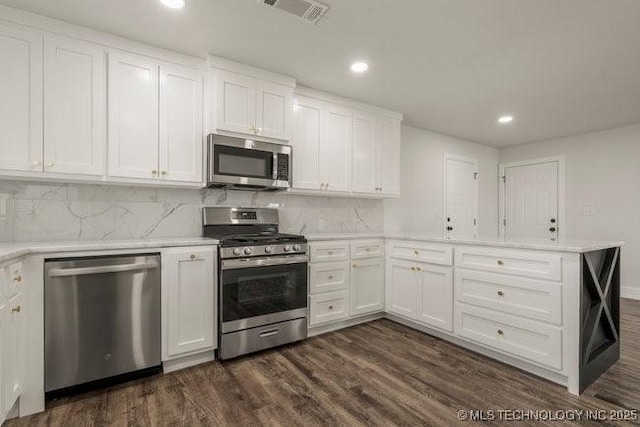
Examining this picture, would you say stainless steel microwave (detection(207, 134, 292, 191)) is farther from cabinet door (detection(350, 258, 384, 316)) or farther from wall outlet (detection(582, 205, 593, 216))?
wall outlet (detection(582, 205, 593, 216))

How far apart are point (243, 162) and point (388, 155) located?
1895 mm

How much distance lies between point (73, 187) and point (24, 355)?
122 cm

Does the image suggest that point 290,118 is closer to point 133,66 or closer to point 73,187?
point 133,66

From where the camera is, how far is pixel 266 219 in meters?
3.24

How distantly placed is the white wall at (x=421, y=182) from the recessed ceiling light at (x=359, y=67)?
74.7 inches


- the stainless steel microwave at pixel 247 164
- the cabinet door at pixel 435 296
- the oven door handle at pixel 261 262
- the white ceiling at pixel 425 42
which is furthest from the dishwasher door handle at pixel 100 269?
the cabinet door at pixel 435 296

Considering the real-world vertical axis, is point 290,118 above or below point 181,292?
above

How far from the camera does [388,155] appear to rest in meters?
3.91

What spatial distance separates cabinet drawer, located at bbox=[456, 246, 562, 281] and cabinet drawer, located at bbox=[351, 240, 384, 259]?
89 centimetres

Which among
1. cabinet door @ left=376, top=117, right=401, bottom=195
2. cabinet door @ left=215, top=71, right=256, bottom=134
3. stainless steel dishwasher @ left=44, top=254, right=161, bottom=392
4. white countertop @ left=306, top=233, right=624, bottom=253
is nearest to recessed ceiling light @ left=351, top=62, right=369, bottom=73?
cabinet door @ left=215, top=71, right=256, bottom=134

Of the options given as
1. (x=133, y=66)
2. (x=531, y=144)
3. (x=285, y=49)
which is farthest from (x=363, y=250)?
(x=531, y=144)

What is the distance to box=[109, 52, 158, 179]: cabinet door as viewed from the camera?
2.36 metres

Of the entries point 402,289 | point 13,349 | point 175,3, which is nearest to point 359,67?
point 175,3

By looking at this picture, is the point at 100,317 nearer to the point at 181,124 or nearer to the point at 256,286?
the point at 256,286
